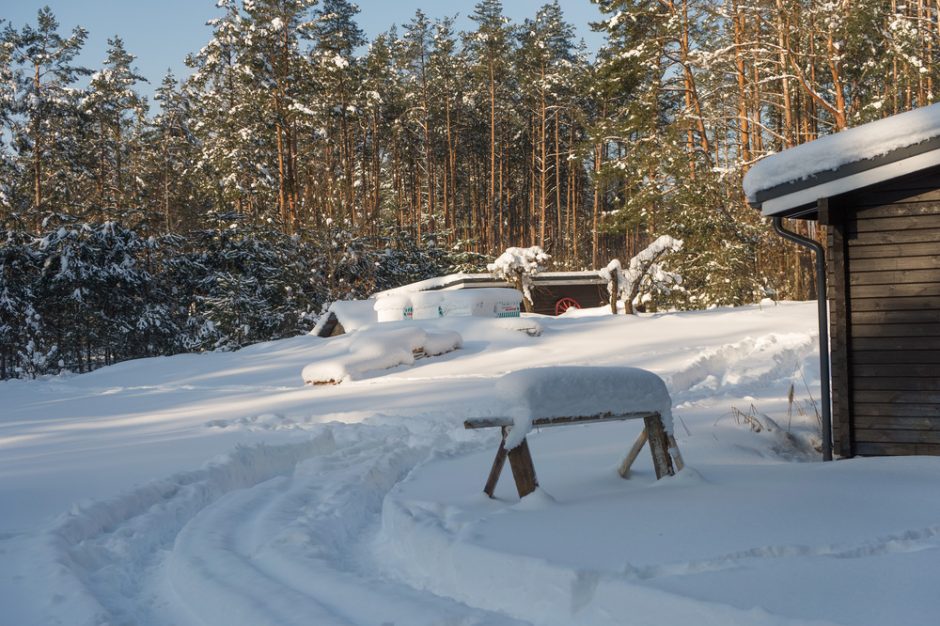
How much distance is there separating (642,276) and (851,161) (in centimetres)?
1672

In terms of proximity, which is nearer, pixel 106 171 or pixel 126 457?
pixel 126 457

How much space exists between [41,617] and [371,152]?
43502mm

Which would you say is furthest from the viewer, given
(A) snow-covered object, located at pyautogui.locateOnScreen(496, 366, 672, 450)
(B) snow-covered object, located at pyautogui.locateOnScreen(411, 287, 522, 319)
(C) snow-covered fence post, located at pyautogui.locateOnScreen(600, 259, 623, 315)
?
(C) snow-covered fence post, located at pyautogui.locateOnScreen(600, 259, 623, 315)

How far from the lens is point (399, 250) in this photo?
1340 inches

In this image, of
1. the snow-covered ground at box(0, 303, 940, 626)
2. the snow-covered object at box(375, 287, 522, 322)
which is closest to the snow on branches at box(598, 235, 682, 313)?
the snow-covered object at box(375, 287, 522, 322)

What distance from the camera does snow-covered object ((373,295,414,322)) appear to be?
21938 mm

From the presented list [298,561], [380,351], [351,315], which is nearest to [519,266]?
[351,315]

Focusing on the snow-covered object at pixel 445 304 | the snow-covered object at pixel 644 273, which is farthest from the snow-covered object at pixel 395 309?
the snow-covered object at pixel 644 273

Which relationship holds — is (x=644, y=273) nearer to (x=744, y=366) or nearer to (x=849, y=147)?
(x=744, y=366)

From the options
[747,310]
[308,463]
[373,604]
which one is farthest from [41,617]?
[747,310]

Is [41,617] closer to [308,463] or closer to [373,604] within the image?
[373,604]

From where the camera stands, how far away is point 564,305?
30656 mm

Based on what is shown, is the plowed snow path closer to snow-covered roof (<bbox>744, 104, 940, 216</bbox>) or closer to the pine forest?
snow-covered roof (<bbox>744, 104, 940, 216</bbox>)

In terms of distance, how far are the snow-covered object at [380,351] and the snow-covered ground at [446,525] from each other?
395cm
